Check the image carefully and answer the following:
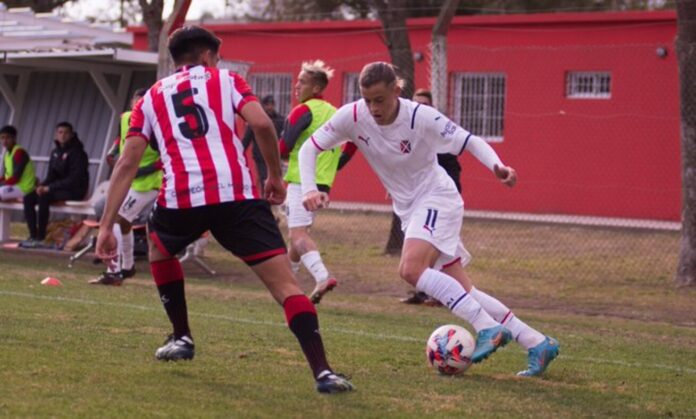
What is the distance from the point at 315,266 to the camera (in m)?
11.6

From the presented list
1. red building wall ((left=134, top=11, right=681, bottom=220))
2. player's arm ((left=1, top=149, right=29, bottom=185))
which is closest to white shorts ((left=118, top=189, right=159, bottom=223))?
player's arm ((left=1, top=149, right=29, bottom=185))

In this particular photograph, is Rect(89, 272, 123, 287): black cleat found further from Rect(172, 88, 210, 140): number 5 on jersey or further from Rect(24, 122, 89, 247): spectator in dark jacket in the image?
Rect(172, 88, 210, 140): number 5 on jersey

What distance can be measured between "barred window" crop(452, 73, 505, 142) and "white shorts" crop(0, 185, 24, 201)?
10.4 m

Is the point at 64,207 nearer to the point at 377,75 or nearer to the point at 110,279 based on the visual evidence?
the point at 110,279

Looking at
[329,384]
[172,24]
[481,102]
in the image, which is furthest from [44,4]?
[329,384]

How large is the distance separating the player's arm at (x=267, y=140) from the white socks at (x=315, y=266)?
460cm

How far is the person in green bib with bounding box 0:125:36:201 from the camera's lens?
17.7 metres

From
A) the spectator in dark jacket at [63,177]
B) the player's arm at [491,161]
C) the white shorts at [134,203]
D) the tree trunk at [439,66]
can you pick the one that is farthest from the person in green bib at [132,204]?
the player's arm at [491,161]

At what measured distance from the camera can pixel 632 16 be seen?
82.0 ft

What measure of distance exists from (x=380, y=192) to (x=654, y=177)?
564 centimetres

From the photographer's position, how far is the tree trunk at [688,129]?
14.7m

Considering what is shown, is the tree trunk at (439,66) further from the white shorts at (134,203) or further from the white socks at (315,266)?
the white socks at (315,266)

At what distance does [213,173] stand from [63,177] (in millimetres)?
11142

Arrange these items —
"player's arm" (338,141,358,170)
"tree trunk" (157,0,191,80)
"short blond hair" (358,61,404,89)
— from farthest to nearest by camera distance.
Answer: "tree trunk" (157,0,191,80), "player's arm" (338,141,358,170), "short blond hair" (358,61,404,89)
